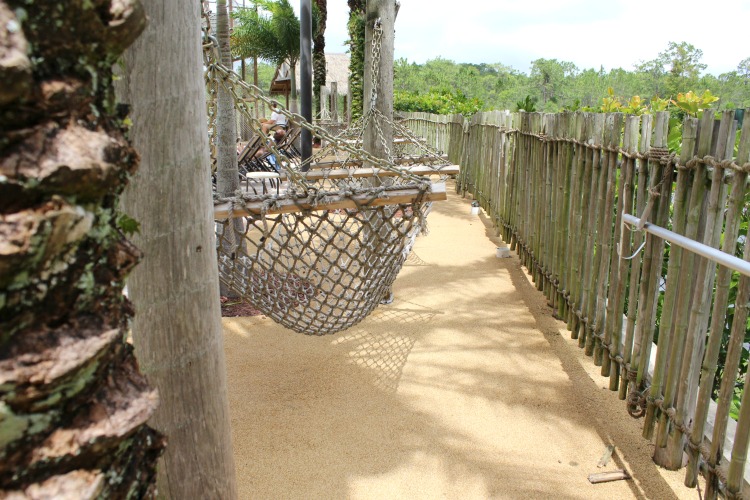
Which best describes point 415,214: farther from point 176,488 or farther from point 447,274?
point 447,274

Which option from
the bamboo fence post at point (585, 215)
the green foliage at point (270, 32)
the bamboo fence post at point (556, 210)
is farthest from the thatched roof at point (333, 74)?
the bamboo fence post at point (585, 215)

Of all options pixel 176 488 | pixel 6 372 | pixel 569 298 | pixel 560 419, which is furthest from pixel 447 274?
pixel 6 372

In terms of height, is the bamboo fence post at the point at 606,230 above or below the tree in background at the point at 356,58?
below

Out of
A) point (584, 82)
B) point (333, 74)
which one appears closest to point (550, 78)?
point (584, 82)

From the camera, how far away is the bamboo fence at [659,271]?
1684 mm

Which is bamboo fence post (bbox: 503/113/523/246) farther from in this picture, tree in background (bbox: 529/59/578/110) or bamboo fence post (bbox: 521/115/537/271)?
tree in background (bbox: 529/59/578/110)

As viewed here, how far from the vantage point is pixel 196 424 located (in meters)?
1.12

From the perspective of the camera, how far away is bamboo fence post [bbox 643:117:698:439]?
72.9 inches

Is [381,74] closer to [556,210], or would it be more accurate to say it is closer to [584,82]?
[556,210]

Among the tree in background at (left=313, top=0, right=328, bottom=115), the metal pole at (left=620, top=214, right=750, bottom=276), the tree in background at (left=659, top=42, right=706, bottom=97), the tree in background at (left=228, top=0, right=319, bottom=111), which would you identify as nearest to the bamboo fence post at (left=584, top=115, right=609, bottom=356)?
the metal pole at (left=620, top=214, right=750, bottom=276)

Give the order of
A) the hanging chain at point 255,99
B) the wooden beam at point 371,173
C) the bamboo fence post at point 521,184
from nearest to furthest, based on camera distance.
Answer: the hanging chain at point 255,99 < the wooden beam at point 371,173 < the bamboo fence post at point 521,184

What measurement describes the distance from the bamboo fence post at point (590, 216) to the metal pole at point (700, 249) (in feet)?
1.81

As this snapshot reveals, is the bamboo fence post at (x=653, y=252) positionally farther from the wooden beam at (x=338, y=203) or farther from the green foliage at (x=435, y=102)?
the green foliage at (x=435, y=102)

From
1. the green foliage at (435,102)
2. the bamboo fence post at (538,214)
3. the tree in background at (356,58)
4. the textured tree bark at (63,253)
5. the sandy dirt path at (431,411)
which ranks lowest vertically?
the sandy dirt path at (431,411)
